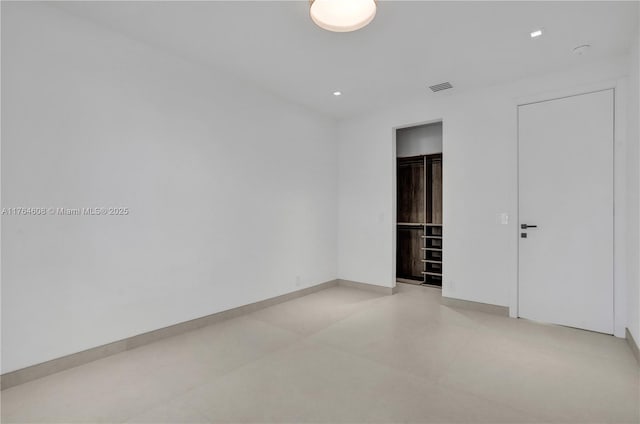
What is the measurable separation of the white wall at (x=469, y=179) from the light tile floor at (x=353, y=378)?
2.43 feet

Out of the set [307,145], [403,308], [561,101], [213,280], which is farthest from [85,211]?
[561,101]

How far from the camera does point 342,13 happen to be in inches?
86.0

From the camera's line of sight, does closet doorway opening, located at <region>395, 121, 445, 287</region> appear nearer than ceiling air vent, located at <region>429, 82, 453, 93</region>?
No

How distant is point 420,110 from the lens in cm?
438

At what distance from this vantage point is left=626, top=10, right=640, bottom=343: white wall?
2.61 metres

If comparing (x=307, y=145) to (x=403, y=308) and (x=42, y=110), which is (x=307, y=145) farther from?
(x=42, y=110)

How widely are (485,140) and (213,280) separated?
377cm

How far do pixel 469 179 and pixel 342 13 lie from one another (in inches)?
109

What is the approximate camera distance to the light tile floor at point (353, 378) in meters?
1.91

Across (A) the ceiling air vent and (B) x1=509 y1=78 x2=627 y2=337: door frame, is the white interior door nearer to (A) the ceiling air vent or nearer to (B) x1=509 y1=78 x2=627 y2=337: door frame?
(B) x1=509 y1=78 x2=627 y2=337: door frame

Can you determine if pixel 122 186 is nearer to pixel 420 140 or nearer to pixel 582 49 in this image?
pixel 582 49

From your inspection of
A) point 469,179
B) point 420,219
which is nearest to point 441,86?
point 469,179

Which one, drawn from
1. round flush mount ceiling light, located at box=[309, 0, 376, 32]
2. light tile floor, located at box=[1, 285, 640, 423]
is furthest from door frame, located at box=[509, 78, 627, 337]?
round flush mount ceiling light, located at box=[309, 0, 376, 32]

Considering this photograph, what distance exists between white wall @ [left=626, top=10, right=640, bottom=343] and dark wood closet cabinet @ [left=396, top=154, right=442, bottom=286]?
8.05 ft
